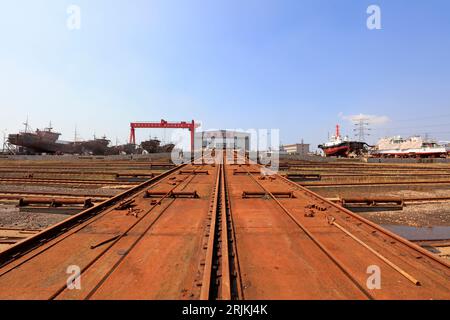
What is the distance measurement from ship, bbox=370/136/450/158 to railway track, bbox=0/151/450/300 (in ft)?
151

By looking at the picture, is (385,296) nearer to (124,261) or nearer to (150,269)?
(150,269)

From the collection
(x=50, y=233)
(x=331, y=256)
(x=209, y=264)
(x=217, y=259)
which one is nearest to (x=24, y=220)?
(x=50, y=233)

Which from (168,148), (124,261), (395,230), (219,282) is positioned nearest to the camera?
(219,282)

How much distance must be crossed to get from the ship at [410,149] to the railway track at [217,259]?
4597cm

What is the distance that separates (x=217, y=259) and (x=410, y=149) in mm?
53532

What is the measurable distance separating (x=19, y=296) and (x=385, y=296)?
10.2 feet

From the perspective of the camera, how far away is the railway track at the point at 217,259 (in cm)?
238

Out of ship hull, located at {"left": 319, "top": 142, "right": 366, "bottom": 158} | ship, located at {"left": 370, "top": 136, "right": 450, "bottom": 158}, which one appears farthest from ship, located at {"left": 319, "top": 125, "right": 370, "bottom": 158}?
ship, located at {"left": 370, "top": 136, "right": 450, "bottom": 158}

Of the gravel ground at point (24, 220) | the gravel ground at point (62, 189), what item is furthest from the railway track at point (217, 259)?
the gravel ground at point (62, 189)

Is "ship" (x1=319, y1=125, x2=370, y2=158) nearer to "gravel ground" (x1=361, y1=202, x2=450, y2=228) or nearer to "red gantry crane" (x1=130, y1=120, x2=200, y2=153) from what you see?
"red gantry crane" (x1=130, y1=120, x2=200, y2=153)

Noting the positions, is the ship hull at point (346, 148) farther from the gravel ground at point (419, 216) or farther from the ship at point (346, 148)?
the gravel ground at point (419, 216)

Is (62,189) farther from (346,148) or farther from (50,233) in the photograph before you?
(346,148)

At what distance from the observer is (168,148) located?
46500mm
